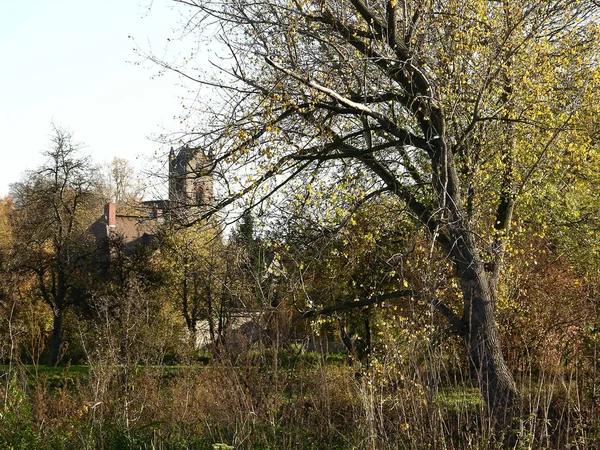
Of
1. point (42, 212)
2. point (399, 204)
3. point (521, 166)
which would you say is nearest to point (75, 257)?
point (42, 212)

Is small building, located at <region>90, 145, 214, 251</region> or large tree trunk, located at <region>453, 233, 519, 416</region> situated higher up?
small building, located at <region>90, 145, 214, 251</region>

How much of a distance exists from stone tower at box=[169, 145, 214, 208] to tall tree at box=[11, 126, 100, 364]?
22.7 meters

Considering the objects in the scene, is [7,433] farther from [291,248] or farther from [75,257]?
[75,257]

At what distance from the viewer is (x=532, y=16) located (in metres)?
10.2

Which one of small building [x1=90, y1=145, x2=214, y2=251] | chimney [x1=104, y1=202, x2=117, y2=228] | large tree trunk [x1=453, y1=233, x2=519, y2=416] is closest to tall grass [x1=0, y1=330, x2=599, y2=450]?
large tree trunk [x1=453, y1=233, x2=519, y2=416]

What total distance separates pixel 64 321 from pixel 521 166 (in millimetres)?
26692

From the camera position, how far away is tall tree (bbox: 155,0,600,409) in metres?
9.38

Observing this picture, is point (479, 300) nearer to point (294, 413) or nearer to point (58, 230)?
point (294, 413)

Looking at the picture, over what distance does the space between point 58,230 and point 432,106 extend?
2631cm

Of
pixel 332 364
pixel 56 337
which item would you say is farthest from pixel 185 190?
pixel 56 337

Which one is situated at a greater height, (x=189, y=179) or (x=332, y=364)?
(x=189, y=179)

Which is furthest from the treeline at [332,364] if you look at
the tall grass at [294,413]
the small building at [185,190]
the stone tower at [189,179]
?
the stone tower at [189,179]

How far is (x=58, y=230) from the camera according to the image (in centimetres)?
3262

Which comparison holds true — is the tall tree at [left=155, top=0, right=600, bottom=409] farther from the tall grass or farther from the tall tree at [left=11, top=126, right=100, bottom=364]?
the tall tree at [left=11, top=126, right=100, bottom=364]
